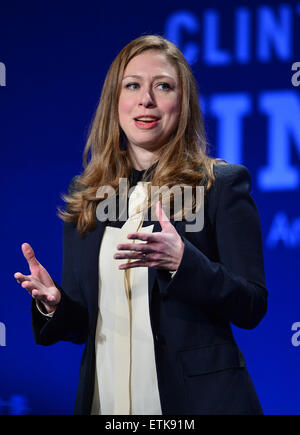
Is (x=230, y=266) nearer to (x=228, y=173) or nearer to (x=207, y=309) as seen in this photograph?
(x=207, y=309)

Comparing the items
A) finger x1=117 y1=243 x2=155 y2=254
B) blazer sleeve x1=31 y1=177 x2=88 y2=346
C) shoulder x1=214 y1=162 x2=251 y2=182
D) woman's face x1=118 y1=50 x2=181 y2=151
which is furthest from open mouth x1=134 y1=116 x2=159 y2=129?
finger x1=117 y1=243 x2=155 y2=254

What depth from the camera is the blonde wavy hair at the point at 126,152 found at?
4.91ft

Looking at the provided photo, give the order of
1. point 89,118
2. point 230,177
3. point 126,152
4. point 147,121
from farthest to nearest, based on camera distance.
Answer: point 89,118
point 126,152
point 147,121
point 230,177

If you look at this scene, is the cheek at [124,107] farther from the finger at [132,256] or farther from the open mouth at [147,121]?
the finger at [132,256]

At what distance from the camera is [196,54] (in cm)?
288

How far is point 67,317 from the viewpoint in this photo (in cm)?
147

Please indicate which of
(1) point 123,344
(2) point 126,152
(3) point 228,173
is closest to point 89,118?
(2) point 126,152

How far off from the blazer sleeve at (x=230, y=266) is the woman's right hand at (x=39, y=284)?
0.27 m

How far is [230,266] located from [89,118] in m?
1.84

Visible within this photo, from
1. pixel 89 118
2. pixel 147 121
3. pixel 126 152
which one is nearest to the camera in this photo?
pixel 147 121

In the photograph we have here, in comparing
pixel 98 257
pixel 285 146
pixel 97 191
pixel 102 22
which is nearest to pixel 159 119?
pixel 97 191
